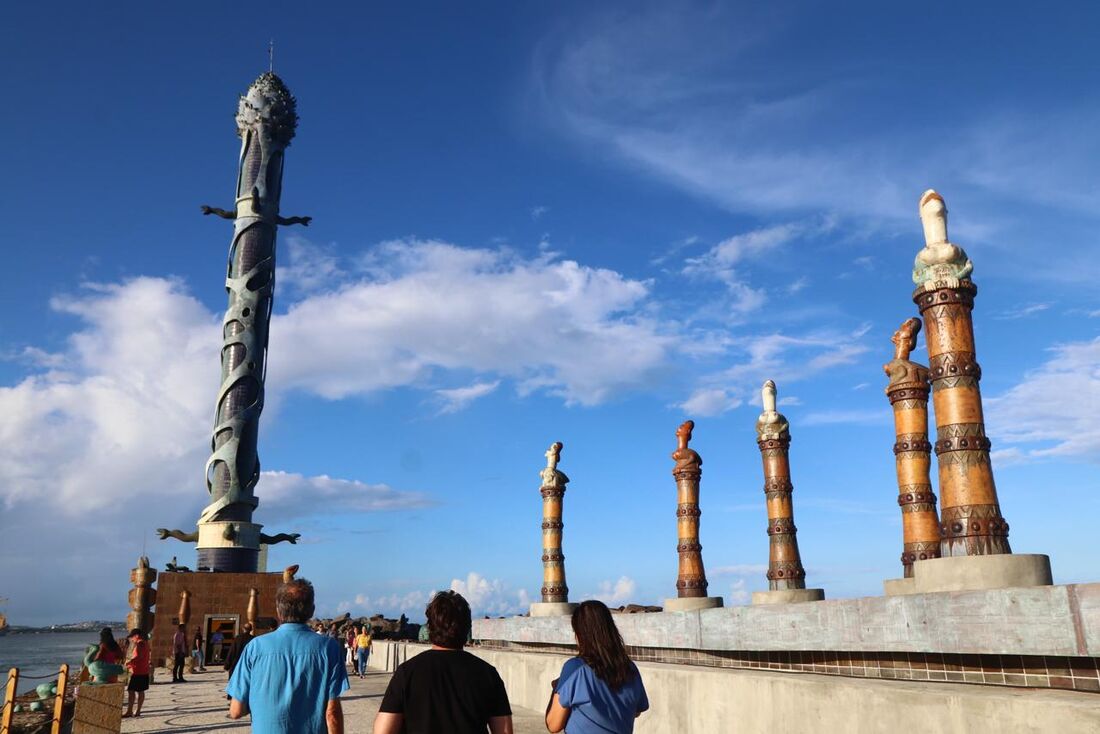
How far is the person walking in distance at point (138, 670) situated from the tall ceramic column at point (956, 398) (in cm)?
1259

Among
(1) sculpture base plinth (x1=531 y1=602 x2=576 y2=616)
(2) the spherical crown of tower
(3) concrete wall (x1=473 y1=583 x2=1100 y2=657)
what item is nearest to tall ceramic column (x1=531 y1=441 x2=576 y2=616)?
(1) sculpture base plinth (x1=531 y1=602 x2=576 y2=616)

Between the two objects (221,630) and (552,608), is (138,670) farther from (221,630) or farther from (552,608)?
(221,630)

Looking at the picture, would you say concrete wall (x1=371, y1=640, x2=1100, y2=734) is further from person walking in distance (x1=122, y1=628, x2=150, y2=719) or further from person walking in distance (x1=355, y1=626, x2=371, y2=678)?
person walking in distance (x1=355, y1=626, x2=371, y2=678)

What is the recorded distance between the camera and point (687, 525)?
67.8ft

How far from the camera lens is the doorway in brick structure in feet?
106

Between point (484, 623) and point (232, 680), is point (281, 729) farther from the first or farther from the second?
point (484, 623)

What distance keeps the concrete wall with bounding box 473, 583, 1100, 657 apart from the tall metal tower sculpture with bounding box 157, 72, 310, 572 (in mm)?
30839

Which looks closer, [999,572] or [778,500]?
[999,572]

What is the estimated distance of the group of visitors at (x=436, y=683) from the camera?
3.75m

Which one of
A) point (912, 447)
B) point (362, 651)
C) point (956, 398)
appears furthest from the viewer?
point (362, 651)

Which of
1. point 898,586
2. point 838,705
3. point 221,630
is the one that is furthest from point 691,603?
point 221,630

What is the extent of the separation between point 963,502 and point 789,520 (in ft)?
28.0

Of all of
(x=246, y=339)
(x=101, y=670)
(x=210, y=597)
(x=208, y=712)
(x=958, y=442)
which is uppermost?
(x=246, y=339)

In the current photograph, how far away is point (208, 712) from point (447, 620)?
42.5 ft
